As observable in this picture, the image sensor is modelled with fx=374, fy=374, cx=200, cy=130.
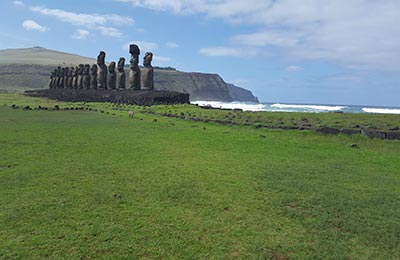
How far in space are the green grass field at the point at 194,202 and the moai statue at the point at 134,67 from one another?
86.4 feet

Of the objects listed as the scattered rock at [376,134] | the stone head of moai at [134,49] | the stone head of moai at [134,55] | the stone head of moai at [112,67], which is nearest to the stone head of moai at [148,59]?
the stone head of moai at [134,55]

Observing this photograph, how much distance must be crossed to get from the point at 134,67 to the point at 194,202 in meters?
32.5

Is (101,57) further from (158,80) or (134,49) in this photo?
(158,80)

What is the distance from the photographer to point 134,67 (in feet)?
121

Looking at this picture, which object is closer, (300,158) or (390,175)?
(390,175)

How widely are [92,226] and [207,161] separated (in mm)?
4777

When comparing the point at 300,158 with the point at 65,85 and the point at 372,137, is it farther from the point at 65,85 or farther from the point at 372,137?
the point at 65,85

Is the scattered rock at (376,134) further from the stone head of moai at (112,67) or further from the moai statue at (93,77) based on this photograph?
the moai statue at (93,77)

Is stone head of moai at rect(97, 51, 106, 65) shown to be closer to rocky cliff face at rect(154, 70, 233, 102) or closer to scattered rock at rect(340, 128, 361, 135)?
scattered rock at rect(340, 128, 361, 135)

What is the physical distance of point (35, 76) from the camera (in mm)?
145625

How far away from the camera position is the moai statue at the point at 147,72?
36188 millimetres

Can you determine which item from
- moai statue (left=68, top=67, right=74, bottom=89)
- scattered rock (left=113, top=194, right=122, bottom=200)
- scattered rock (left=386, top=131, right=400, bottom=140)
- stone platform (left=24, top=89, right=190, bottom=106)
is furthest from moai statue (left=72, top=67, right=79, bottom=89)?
scattered rock (left=113, top=194, right=122, bottom=200)

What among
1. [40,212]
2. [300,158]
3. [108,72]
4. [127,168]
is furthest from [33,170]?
[108,72]

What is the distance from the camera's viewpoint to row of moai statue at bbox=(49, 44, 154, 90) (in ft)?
120
